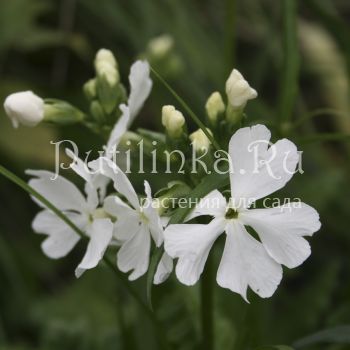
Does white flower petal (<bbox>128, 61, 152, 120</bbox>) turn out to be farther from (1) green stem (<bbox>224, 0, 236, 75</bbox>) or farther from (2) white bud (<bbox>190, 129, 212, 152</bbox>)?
(1) green stem (<bbox>224, 0, 236, 75</bbox>)

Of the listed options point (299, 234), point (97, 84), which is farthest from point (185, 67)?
point (299, 234)

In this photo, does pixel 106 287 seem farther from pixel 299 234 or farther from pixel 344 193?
pixel 299 234

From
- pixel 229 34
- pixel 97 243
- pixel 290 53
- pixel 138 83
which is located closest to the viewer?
pixel 97 243

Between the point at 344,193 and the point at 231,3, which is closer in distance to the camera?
the point at 231,3

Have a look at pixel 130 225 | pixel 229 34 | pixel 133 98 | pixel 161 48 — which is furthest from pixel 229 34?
pixel 130 225

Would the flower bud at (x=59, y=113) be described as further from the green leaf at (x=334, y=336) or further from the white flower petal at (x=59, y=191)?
the green leaf at (x=334, y=336)

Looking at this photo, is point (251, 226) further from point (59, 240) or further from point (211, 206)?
point (59, 240)
